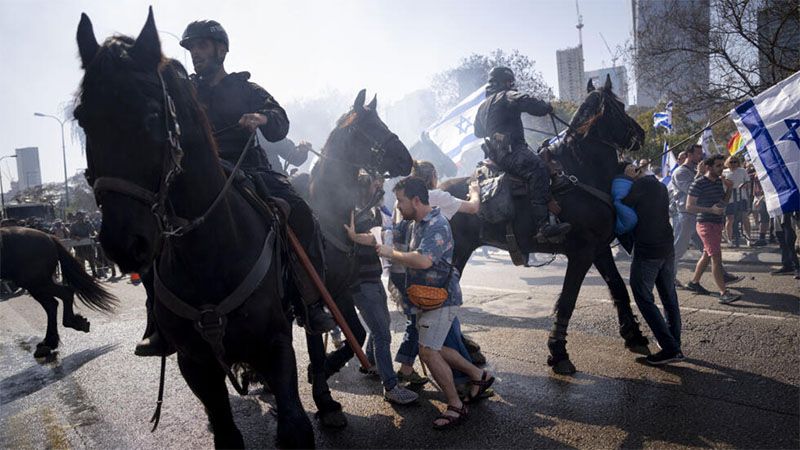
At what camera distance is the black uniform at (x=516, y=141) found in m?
5.88

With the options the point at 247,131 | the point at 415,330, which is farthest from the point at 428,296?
the point at 247,131

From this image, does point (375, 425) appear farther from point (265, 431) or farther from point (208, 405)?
point (208, 405)

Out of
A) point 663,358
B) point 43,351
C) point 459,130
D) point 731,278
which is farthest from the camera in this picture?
point 459,130

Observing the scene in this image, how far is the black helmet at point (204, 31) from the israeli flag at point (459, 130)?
8692 millimetres

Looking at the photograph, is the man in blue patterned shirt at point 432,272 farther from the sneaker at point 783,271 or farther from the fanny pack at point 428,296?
the sneaker at point 783,271

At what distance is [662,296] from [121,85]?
5217mm

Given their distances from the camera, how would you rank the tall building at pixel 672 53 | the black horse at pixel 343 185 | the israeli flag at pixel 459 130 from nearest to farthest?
the black horse at pixel 343 185 → the israeli flag at pixel 459 130 → the tall building at pixel 672 53

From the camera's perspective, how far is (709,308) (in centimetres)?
730

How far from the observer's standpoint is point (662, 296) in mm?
5598

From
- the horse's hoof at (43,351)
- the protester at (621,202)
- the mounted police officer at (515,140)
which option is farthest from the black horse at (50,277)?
the protester at (621,202)

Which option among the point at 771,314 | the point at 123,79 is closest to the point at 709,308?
the point at 771,314

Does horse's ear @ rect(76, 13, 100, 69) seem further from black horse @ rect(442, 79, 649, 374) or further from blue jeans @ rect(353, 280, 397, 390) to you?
black horse @ rect(442, 79, 649, 374)

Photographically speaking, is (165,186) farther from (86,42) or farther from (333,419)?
(333,419)

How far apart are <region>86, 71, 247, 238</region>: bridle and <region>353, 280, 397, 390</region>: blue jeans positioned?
248 centimetres
